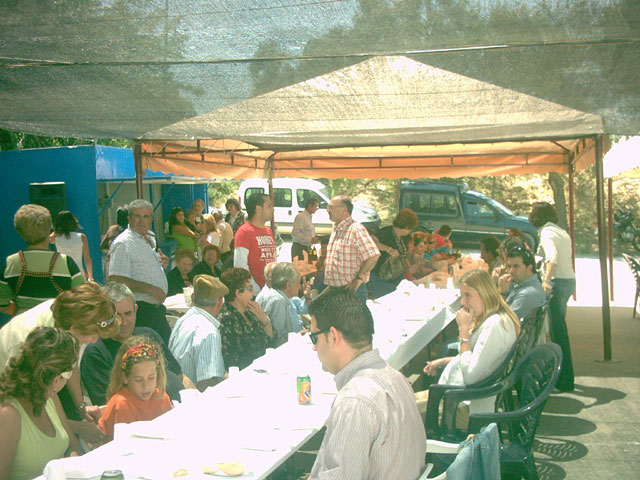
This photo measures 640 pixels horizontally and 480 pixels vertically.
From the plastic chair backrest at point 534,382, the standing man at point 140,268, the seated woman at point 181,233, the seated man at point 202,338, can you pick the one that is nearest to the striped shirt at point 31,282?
the seated man at point 202,338

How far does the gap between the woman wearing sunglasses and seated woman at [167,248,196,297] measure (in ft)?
13.6

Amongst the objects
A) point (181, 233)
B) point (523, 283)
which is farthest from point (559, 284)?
point (181, 233)

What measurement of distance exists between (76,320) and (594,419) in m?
3.98

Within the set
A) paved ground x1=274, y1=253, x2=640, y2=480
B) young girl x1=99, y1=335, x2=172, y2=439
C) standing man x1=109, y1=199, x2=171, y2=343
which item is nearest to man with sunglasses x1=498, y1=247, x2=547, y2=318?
paved ground x1=274, y1=253, x2=640, y2=480

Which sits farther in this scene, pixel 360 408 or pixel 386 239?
pixel 386 239

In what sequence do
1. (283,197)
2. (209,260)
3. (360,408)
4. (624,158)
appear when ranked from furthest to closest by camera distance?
(283,197)
(624,158)
(209,260)
(360,408)

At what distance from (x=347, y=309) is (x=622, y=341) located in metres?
6.76

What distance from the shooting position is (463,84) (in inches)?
210

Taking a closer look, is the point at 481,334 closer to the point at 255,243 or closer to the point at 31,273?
the point at 31,273

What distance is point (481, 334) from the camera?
4.30 metres

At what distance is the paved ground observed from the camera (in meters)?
4.64

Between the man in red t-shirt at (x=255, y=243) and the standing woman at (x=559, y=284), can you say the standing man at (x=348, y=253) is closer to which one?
the man in red t-shirt at (x=255, y=243)

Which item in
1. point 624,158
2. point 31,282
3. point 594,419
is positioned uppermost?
point 624,158

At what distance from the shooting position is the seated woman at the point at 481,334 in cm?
425
